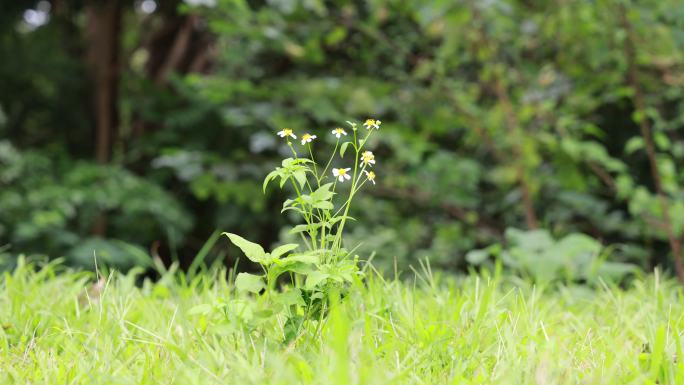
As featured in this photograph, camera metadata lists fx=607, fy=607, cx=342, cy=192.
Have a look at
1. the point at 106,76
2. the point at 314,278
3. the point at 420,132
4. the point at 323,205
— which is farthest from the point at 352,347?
the point at 106,76

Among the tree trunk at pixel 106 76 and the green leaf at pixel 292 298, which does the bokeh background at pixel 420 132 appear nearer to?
the tree trunk at pixel 106 76

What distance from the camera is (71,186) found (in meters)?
4.35

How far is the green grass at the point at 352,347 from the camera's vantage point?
0.94m

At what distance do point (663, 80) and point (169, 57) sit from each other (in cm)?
450

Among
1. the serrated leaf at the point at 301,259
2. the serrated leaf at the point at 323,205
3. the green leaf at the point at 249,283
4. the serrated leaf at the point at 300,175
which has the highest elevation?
the serrated leaf at the point at 300,175

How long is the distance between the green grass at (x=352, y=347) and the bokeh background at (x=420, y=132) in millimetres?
1159

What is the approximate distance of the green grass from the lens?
94 cm

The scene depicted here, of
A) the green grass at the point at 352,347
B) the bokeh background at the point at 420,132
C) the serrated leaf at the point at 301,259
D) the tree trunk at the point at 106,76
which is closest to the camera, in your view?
the green grass at the point at 352,347

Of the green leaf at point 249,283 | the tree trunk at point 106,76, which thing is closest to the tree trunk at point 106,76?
the tree trunk at point 106,76

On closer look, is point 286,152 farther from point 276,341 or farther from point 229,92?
point 276,341

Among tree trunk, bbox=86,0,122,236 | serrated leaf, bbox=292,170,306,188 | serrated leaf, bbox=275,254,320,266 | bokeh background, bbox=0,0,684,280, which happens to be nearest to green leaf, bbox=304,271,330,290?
serrated leaf, bbox=275,254,320,266

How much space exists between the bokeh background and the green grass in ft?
3.80

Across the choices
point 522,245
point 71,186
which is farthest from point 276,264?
point 71,186

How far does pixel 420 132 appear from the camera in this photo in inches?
155
